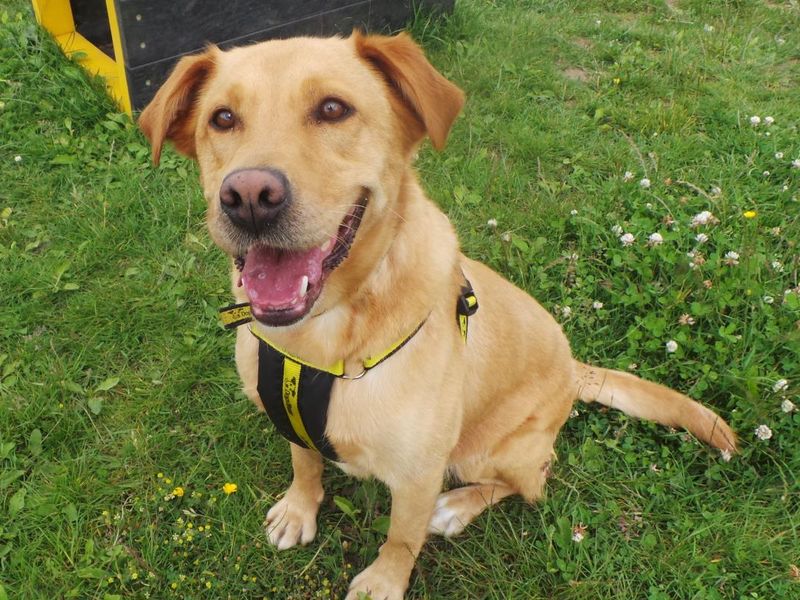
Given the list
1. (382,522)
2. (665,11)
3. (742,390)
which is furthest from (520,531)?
(665,11)

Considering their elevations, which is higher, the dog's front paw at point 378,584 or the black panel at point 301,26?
the black panel at point 301,26

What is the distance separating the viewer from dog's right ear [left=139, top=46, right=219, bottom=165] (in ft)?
6.38

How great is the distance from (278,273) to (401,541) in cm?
116

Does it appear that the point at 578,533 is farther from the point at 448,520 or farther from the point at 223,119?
the point at 223,119

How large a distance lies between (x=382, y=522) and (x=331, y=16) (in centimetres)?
401

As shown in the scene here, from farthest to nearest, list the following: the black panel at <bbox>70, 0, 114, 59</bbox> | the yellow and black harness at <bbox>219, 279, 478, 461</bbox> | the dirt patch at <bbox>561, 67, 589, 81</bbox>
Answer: the dirt patch at <bbox>561, 67, 589, 81</bbox> → the black panel at <bbox>70, 0, 114, 59</bbox> → the yellow and black harness at <bbox>219, 279, 478, 461</bbox>

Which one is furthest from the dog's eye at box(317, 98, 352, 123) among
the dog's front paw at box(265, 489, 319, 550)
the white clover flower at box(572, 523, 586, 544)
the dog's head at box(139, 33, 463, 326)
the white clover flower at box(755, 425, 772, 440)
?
the white clover flower at box(755, 425, 772, 440)

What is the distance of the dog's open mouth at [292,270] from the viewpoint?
1.68 meters

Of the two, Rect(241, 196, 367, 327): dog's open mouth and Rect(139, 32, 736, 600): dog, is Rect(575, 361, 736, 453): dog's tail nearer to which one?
Rect(139, 32, 736, 600): dog

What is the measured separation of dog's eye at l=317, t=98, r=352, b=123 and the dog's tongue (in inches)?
16.0

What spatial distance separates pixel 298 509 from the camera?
2.50 meters

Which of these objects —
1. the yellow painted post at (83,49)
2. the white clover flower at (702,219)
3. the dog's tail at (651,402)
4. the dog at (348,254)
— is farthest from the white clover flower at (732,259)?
the yellow painted post at (83,49)

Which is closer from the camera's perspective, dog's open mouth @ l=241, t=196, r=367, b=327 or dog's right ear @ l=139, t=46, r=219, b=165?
dog's open mouth @ l=241, t=196, r=367, b=327

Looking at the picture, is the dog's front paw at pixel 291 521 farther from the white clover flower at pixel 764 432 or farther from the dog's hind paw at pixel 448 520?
the white clover flower at pixel 764 432
